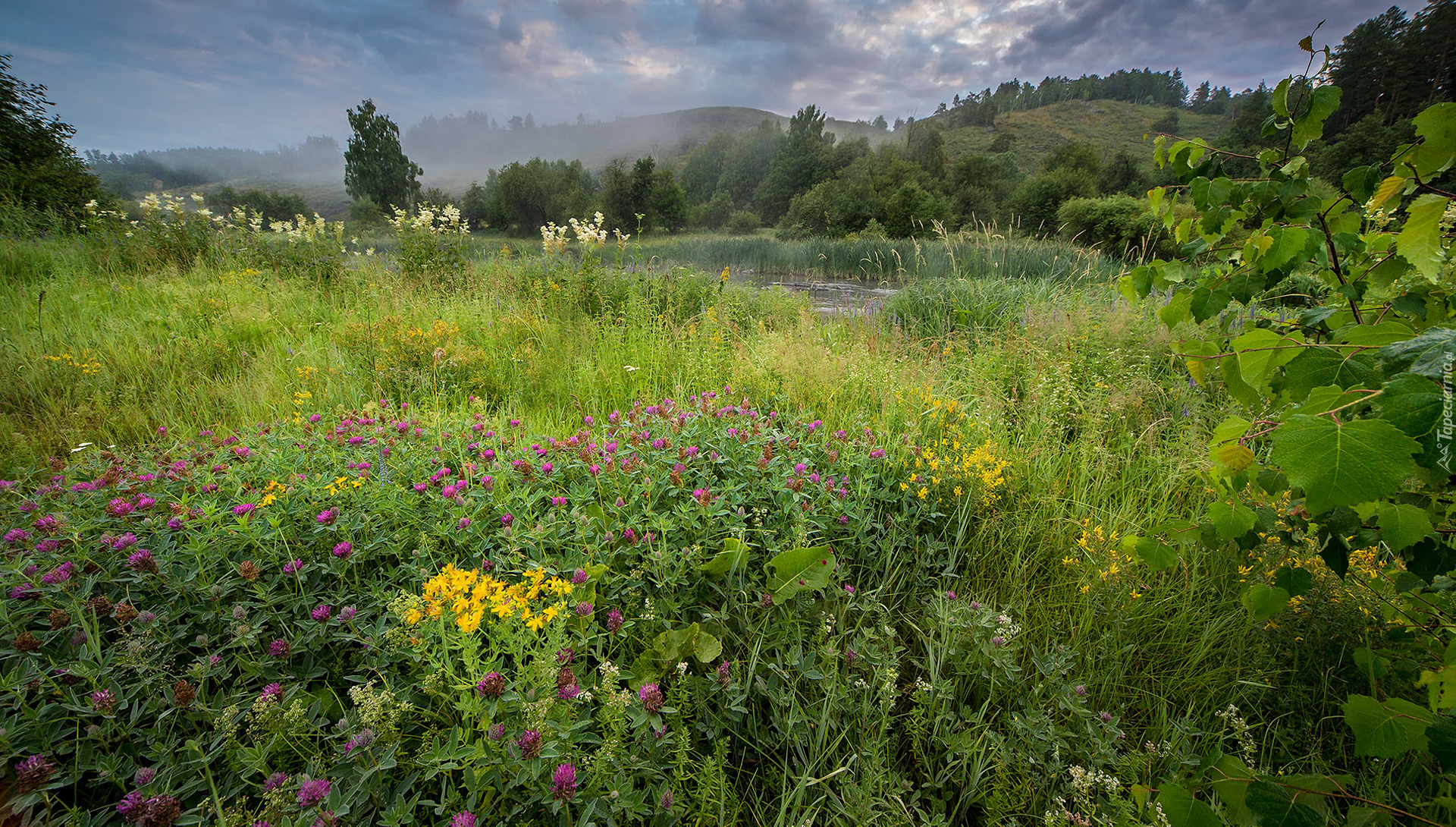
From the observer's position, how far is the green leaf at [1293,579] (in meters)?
0.89

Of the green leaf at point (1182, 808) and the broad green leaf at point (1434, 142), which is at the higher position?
the broad green leaf at point (1434, 142)

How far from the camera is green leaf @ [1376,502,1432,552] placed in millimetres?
718

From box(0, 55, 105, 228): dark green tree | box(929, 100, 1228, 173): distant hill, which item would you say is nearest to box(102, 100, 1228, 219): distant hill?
box(929, 100, 1228, 173): distant hill

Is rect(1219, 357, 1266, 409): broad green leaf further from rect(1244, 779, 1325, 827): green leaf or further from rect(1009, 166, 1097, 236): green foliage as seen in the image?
rect(1009, 166, 1097, 236): green foliage

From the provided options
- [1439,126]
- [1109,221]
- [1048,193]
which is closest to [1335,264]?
[1439,126]

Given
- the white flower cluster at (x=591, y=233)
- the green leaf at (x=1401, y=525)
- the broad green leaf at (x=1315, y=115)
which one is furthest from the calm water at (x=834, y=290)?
the green leaf at (x=1401, y=525)

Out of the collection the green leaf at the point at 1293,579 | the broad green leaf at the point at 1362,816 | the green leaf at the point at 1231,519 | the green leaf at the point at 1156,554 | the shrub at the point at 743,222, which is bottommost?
the broad green leaf at the point at 1362,816

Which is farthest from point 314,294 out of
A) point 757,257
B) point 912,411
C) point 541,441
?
point 757,257

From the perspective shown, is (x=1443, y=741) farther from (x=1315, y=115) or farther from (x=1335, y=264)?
(x=1315, y=115)

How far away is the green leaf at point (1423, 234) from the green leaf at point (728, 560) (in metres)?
1.38

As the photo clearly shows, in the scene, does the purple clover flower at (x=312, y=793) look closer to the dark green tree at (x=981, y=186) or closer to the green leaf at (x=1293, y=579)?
the green leaf at (x=1293, y=579)

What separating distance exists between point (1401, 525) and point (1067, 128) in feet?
331

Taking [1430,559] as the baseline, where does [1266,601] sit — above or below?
below

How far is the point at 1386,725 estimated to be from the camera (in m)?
0.78
